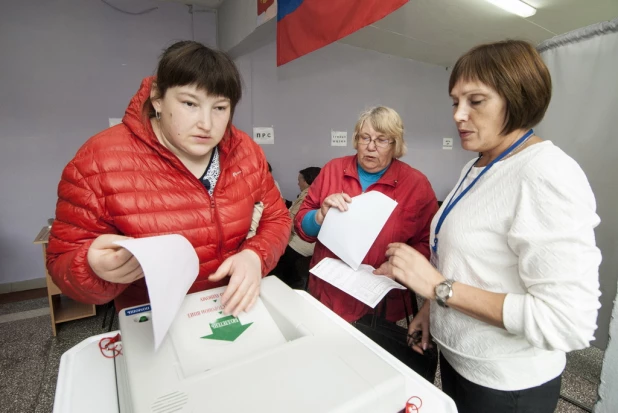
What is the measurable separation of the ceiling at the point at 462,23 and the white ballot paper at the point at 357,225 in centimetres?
213

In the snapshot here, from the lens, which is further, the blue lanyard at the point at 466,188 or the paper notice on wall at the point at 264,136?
the paper notice on wall at the point at 264,136

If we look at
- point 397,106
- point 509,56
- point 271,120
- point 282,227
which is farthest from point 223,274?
point 397,106

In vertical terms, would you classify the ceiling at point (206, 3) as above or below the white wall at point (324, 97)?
above

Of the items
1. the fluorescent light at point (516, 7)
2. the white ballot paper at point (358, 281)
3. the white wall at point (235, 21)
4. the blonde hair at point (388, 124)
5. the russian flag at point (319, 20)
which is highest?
the fluorescent light at point (516, 7)

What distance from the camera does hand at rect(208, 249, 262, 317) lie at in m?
0.61

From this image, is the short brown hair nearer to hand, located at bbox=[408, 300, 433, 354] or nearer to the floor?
hand, located at bbox=[408, 300, 433, 354]

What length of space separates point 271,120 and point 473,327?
3.23 meters

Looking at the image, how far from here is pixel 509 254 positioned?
2.08ft

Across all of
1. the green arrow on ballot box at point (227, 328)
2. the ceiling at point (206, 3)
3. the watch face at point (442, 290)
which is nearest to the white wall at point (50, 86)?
the ceiling at point (206, 3)

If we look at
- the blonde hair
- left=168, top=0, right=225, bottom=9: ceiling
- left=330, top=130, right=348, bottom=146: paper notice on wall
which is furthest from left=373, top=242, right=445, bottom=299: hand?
left=330, top=130, right=348, bottom=146: paper notice on wall

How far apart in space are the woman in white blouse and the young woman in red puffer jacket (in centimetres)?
42

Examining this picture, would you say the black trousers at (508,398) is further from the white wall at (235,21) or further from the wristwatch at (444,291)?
the white wall at (235,21)

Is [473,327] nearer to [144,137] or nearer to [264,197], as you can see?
[264,197]

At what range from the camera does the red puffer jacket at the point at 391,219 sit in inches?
48.7
